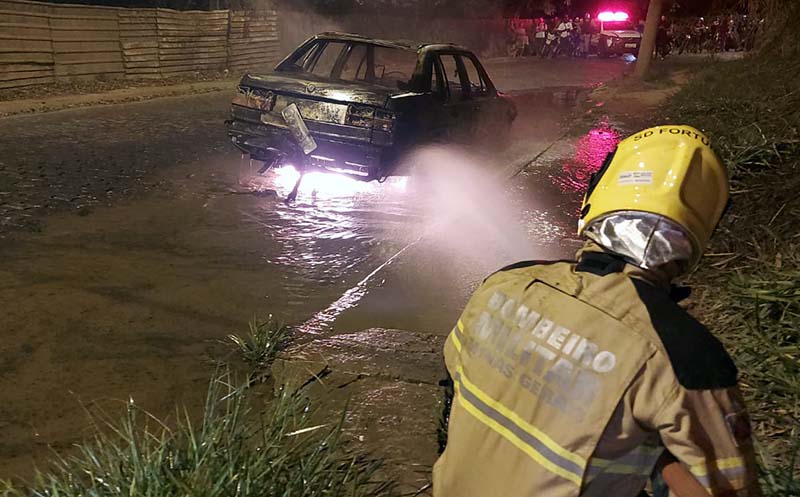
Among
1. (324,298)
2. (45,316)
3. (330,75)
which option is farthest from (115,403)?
(330,75)

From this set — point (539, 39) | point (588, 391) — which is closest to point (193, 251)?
point (588, 391)

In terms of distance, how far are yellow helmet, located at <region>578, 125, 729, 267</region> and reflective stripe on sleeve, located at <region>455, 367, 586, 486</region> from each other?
49 centimetres

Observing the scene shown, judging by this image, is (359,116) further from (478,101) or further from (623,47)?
(623,47)

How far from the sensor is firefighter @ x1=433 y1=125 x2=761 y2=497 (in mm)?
1393

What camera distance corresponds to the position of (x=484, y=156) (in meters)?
9.51

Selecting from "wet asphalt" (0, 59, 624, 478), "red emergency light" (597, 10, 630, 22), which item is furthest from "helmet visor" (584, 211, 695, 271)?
"red emergency light" (597, 10, 630, 22)

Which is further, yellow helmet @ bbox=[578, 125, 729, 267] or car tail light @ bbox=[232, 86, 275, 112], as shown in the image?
car tail light @ bbox=[232, 86, 275, 112]

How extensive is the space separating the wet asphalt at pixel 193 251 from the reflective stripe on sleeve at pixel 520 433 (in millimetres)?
2336

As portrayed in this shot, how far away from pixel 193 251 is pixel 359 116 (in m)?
2.20

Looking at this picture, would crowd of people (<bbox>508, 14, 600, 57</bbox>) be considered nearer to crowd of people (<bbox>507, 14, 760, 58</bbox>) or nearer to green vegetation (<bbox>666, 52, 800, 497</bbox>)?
crowd of people (<bbox>507, 14, 760, 58</bbox>)

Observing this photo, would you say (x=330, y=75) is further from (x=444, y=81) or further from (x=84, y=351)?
(x=84, y=351)

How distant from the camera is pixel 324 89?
7.17 m

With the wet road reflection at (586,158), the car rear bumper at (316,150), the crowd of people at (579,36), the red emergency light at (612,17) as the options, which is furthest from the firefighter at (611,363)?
the red emergency light at (612,17)

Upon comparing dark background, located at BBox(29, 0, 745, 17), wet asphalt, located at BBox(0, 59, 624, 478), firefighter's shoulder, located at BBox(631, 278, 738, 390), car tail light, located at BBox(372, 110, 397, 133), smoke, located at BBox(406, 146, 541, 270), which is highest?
dark background, located at BBox(29, 0, 745, 17)
